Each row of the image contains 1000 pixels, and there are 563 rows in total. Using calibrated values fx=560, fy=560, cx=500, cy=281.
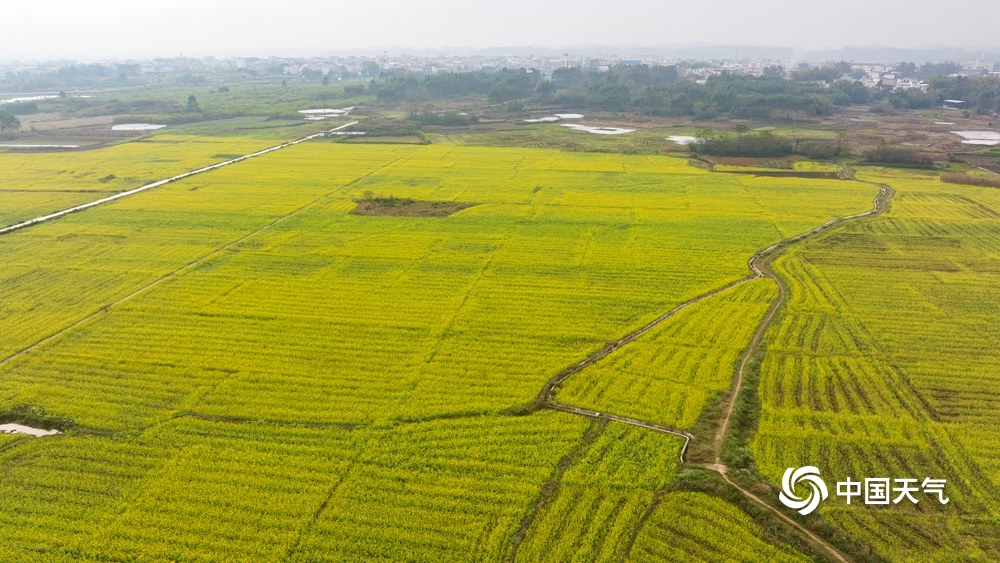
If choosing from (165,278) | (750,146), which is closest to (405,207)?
(165,278)

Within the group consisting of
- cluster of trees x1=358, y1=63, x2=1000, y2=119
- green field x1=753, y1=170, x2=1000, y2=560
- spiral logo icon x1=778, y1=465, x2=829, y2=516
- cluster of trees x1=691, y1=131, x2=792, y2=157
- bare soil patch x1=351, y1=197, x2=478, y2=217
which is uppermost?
cluster of trees x1=358, y1=63, x2=1000, y2=119

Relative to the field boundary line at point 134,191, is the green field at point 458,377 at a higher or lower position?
lower

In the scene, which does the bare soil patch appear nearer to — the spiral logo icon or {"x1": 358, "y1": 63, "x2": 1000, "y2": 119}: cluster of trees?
the spiral logo icon

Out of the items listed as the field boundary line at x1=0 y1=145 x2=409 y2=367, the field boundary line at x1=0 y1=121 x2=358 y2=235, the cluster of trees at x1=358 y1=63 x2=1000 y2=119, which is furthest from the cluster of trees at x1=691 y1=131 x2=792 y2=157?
the field boundary line at x1=0 y1=121 x2=358 y2=235

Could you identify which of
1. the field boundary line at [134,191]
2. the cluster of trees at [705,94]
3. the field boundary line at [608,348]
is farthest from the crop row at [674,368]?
the cluster of trees at [705,94]

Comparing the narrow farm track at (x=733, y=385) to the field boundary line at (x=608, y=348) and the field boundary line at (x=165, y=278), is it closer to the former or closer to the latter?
the field boundary line at (x=608, y=348)
